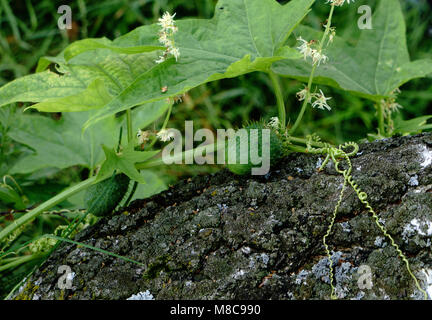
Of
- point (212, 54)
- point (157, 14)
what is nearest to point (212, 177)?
point (212, 54)

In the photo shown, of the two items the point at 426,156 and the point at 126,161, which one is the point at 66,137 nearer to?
the point at 126,161

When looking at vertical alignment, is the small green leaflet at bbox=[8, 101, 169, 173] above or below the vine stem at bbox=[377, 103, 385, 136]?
below

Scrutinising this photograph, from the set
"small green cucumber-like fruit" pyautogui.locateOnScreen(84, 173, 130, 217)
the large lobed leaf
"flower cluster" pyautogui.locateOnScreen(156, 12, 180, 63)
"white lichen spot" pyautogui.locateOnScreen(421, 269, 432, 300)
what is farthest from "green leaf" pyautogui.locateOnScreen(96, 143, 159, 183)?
"white lichen spot" pyautogui.locateOnScreen(421, 269, 432, 300)

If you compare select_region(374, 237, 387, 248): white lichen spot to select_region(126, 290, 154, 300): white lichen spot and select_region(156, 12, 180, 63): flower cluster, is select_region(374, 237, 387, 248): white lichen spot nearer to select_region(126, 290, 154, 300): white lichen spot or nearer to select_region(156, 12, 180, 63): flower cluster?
select_region(126, 290, 154, 300): white lichen spot

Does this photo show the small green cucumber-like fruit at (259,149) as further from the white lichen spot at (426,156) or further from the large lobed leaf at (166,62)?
the white lichen spot at (426,156)

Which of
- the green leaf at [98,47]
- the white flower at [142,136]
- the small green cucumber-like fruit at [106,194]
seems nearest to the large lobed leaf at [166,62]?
the green leaf at [98,47]

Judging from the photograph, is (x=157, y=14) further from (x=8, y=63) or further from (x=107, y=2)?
(x=8, y=63)
